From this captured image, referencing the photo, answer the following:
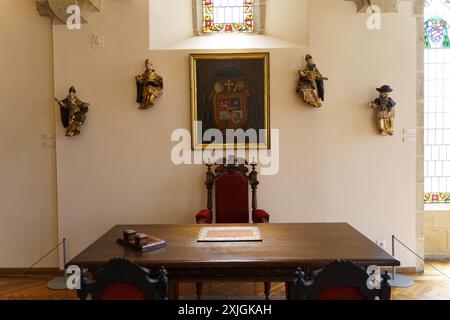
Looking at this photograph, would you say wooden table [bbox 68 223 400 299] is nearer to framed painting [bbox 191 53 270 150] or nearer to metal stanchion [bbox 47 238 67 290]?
metal stanchion [bbox 47 238 67 290]

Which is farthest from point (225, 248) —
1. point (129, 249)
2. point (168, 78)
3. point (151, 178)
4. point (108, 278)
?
point (168, 78)

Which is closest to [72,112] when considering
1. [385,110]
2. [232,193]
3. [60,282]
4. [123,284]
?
[60,282]

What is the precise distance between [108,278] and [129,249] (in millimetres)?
1020

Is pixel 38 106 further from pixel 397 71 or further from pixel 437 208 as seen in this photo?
pixel 437 208

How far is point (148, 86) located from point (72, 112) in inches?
37.3

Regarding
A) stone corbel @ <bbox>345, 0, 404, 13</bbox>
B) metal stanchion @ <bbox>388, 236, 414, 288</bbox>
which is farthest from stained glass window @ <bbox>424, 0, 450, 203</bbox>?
metal stanchion @ <bbox>388, 236, 414, 288</bbox>

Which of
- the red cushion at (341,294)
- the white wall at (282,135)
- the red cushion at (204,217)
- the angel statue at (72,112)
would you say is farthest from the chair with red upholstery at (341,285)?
the angel statue at (72,112)

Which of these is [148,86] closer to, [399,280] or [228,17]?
[228,17]

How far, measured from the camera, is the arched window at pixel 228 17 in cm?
523

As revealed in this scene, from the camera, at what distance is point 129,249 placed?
283 cm

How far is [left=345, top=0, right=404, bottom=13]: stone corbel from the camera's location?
4.56 m

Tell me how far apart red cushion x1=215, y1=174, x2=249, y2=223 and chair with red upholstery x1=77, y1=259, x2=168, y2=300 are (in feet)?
8.87

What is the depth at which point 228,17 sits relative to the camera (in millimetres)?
5277

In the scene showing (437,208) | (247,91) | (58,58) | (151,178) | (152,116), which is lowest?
(437,208)
